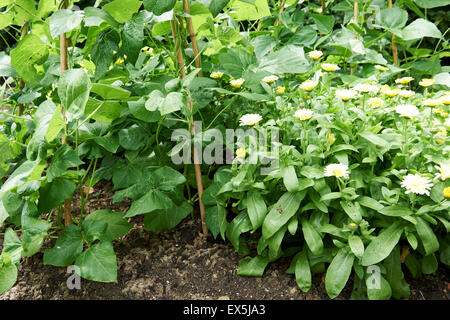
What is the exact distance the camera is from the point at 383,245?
4.09 ft


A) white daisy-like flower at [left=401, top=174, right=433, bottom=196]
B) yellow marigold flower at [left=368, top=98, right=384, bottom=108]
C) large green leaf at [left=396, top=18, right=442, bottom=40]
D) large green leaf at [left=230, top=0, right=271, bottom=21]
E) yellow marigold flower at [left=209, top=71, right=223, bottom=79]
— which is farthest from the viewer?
large green leaf at [left=396, top=18, right=442, bottom=40]

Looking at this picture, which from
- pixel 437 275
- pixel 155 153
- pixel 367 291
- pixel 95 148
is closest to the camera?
pixel 367 291

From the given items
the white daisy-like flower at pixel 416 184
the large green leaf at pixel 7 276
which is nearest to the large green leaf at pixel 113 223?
the large green leaf at pixel 7 276

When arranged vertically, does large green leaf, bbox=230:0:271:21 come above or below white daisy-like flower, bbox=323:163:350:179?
above

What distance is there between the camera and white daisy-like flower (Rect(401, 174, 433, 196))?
1.18 metres

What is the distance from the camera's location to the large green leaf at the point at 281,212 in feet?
4.33

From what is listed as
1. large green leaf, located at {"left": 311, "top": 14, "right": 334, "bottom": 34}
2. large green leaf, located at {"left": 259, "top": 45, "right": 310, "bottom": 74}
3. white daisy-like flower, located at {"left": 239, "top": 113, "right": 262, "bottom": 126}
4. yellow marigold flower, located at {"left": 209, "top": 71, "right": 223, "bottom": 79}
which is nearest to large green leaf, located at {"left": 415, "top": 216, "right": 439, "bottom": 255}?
white daisy-like flower, located at {"left": 239, "top": 113, "right": 262, "bottom": 126}

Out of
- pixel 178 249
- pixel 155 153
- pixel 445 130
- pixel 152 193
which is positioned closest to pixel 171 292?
pixel 178 249

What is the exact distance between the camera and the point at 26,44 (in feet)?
4.52

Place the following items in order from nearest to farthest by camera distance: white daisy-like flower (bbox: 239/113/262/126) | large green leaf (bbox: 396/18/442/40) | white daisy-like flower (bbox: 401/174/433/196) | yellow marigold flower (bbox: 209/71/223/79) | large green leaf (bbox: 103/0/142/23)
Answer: white daisy-like flower (bbox: 401/174/433/196) → large green leaf (bbox: 103/0/142/23) → white daisy-like flower (bbox: 239/113/262/126) → yellow marigold flower (bbox: 209/71/223/79) → large green leaf (bbox: 396/18/442/40)

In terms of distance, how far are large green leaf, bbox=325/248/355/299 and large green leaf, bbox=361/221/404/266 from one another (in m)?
0.05

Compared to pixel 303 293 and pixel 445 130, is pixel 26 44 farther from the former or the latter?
pixel 445 130

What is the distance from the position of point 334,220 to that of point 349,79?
32.7 inches

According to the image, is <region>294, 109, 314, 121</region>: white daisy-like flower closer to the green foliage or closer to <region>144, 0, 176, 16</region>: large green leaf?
the green foliage
